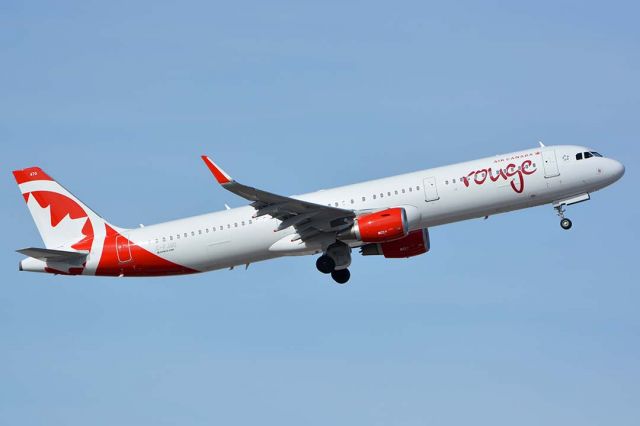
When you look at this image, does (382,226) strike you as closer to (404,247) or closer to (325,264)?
(325,264)

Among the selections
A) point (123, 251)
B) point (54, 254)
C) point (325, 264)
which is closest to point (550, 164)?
point (325, 264)

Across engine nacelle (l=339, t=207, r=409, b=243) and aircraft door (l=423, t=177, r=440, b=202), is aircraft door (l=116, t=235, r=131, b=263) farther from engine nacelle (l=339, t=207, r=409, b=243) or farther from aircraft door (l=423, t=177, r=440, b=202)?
aircraft door (l=423, t=177, r=440, b=202)

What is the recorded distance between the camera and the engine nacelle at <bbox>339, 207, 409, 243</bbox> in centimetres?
5228

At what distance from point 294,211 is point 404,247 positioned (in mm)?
7508

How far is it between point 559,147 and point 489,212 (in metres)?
4.59

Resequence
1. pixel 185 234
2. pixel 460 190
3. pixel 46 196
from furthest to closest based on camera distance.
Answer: pixel 46 196 < pixel 185 234 < pixel 460 190

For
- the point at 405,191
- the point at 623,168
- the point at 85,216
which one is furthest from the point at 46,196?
the point at 623,168

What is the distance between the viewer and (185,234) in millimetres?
56156

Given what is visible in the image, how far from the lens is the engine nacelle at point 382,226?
5228 centimetres

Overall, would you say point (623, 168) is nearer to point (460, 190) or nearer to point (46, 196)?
point (460, 190)

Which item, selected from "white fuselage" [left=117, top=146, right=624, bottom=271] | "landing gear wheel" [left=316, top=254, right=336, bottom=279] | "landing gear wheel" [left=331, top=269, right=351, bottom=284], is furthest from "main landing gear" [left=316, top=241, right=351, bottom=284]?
"landing gear wheel" [left=331, top=269, right=351, bottom=284]

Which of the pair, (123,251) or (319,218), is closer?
(319,218)

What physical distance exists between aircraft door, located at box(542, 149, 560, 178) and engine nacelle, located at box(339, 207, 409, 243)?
6.91 metres

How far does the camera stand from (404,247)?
2283 inches
